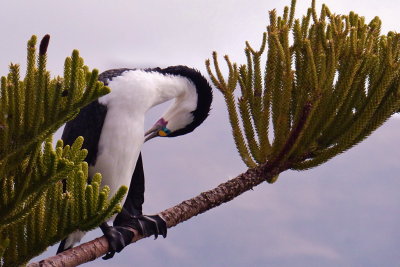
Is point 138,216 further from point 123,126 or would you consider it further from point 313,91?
point 313,91

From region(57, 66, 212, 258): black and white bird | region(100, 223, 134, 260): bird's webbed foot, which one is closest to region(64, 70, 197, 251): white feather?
region(57, 66, 212, 258): black and white bird

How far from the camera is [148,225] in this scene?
13.1ft

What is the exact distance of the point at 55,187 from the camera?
2.91 m

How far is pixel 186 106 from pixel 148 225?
41.5 inches

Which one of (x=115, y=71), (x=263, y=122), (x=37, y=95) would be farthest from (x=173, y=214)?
(x=37, y=95)

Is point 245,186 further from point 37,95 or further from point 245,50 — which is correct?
point 37,95

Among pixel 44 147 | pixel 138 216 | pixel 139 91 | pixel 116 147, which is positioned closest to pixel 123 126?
pixel 116 147

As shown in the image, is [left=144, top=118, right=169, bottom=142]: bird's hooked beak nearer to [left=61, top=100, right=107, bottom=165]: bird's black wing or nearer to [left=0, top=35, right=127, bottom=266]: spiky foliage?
[left=61, top=100, right=107, bottom=165]: bird's black wing

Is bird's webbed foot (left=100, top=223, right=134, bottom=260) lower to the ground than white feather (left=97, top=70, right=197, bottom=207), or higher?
lower

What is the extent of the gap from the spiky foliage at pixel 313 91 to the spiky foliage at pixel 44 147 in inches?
60.6

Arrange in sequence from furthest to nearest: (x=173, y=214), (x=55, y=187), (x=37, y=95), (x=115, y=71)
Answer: (x=115, y=71) < (x=173, y=214) < (x=55, y=187) < (x=37, y=95)

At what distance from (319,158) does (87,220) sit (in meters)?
1.77

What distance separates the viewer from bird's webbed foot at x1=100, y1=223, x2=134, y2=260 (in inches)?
141

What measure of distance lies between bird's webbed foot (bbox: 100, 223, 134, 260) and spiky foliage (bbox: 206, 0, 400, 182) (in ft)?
2.87
